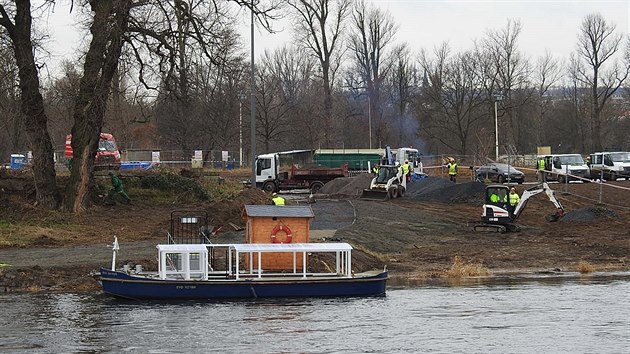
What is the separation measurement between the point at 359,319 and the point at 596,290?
860cm

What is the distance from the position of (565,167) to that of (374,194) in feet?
57.1

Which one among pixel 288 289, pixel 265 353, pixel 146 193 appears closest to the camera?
pixel 265 353

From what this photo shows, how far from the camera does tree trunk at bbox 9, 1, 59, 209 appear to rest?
40438 millimetres

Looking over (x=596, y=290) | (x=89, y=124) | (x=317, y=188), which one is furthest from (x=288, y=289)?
(x=317, y=188)

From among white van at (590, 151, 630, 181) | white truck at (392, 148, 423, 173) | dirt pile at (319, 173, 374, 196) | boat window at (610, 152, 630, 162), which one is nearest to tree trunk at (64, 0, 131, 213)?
dirt pile at (319, 173, 374, 196)

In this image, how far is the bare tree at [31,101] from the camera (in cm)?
4038

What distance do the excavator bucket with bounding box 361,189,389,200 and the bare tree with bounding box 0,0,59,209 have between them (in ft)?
69.2

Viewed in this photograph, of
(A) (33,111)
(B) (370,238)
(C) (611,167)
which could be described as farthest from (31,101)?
(C) (611,167)

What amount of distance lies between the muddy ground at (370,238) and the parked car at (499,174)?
14559 mm

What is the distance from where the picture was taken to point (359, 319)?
24.0 metres

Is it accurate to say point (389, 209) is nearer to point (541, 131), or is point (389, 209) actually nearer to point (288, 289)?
point (288, 289)

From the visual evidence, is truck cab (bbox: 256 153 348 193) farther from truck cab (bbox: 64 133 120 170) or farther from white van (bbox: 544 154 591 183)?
white van (bbox: 544 154 591 183)

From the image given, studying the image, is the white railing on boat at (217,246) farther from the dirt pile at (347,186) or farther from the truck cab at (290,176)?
the truck cab at (290,176)

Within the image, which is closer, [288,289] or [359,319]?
[359,319]
